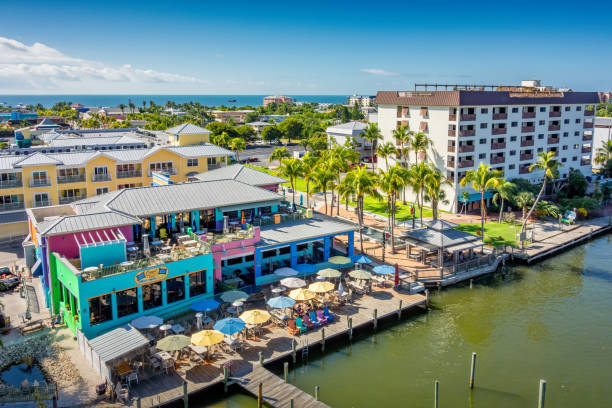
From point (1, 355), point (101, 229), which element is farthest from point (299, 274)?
point (1, 355)

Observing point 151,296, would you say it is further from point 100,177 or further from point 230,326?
point 100,177

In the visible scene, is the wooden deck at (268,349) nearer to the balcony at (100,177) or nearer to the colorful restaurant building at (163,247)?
the colorful restaurant building at (163,247)

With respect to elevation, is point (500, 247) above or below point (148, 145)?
below

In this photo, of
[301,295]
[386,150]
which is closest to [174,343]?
[301,295]

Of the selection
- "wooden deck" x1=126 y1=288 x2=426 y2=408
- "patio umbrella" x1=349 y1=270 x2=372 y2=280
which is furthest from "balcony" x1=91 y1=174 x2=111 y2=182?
"patio umbrella" x1=349 y1=270 x2=372 y2=280

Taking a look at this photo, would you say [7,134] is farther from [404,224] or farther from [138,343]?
[138,343]

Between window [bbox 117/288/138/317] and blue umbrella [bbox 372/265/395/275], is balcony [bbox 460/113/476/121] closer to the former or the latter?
blue umbrella [bbox 372/265/395/275]
